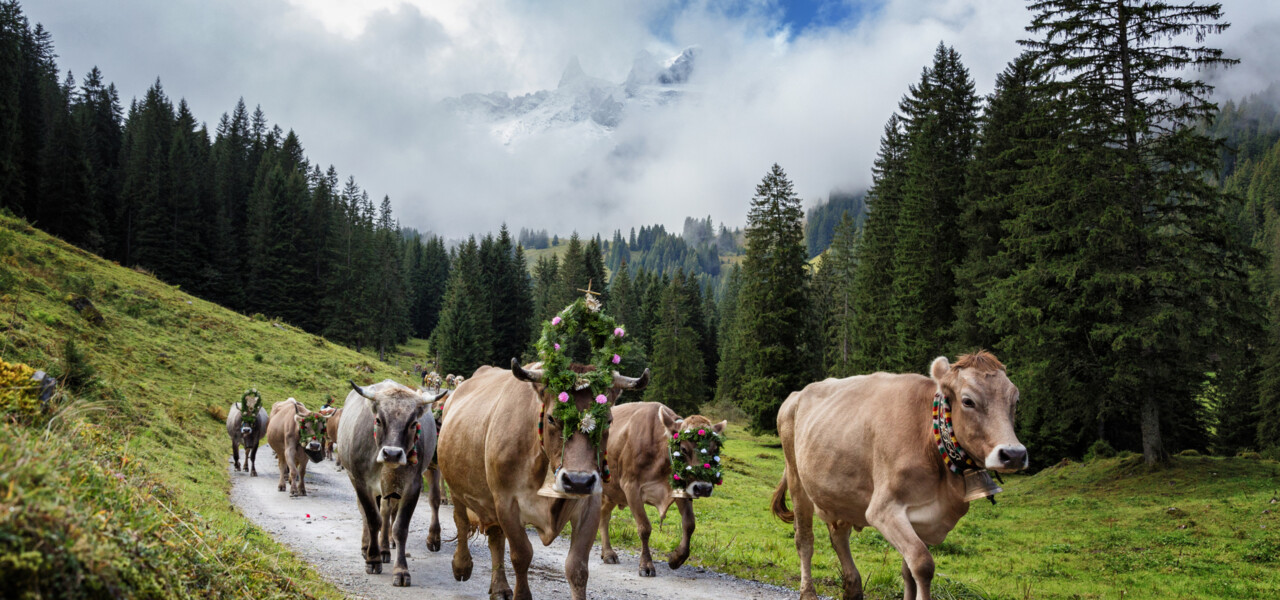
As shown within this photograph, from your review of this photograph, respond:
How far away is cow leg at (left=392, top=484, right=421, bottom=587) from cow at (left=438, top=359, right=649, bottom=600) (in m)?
1.75

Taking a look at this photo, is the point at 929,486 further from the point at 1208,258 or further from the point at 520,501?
the point at 1208,258

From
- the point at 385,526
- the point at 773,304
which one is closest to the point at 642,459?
the point at 385,526

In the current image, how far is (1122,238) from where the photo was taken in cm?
2062

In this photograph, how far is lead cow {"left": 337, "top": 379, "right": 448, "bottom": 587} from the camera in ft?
27.2

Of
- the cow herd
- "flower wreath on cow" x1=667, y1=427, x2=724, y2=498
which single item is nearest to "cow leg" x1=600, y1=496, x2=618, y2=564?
the cow herd

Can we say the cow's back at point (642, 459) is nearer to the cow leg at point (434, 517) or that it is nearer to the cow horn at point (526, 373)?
the cow leg at point (434, 517)

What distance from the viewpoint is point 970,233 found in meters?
29.6

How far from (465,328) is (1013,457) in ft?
203

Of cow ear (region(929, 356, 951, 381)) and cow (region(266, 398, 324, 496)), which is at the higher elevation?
cow ear (region(929, 356, 951, 381))

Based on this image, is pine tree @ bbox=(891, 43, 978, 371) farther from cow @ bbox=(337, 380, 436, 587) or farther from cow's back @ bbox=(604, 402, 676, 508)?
cow @ bbox=(337, 380, 436, 587)

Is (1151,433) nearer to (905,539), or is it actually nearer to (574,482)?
(905,539)

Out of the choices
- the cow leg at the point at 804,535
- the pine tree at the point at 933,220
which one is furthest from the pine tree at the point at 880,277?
the cow leg at the point at 804,535

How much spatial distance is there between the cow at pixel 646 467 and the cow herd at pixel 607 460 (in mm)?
935

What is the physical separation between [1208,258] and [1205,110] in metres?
4.89
